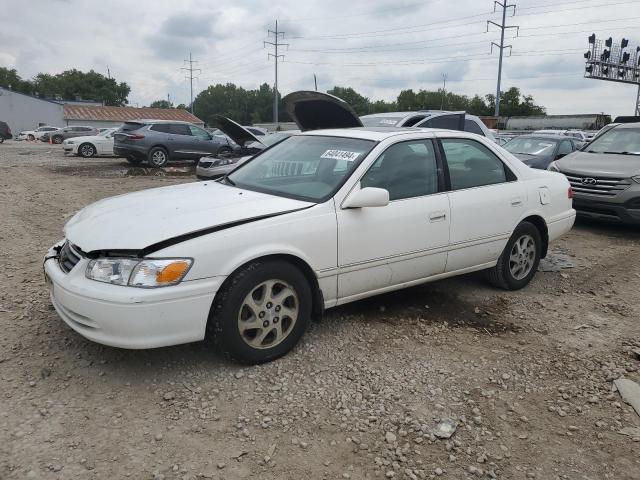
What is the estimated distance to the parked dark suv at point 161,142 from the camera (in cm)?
1659

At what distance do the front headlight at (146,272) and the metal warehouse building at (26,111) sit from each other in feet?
219

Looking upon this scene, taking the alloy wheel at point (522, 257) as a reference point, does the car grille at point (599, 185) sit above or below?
above

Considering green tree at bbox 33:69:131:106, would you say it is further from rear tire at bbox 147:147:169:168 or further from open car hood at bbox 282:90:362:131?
open car hood at bbox 282:90:362:131

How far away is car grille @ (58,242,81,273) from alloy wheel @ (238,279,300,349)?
111 centimetres

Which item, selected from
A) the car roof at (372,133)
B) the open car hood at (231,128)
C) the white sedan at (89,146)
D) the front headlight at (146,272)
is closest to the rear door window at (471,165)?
the car roof at (372,133)

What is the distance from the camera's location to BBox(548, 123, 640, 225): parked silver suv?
759 cm

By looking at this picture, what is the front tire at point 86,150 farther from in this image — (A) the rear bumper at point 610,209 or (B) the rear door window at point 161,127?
(A) the rear bumper at point 610,209

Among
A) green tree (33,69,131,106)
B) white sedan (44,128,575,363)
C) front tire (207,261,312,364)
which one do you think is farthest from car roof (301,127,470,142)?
green tree (33,69,131,106)

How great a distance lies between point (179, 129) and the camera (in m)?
17.4

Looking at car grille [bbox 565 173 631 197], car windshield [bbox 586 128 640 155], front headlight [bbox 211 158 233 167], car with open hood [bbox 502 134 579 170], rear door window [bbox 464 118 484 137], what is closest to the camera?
car grille [bbox 565 173 631 197]

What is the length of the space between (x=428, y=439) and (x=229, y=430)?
105 centimetres

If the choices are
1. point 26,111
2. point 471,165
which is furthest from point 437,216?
point 26,111

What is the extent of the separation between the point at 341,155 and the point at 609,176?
18.0 feet

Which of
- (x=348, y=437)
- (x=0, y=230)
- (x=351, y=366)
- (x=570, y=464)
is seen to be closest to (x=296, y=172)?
(x=351, y=366)
